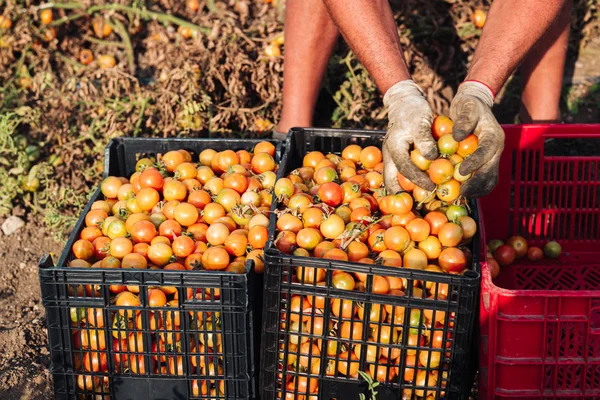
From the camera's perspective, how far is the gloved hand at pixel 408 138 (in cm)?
256

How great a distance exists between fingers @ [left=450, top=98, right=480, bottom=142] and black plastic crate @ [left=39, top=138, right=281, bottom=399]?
890 millimetres

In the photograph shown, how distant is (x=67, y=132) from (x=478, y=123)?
104 inches

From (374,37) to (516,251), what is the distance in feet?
4.07

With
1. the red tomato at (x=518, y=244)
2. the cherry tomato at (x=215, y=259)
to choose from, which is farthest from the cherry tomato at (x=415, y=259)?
the red tomato at (x=518, y=244)

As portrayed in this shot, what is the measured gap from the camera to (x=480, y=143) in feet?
8.32

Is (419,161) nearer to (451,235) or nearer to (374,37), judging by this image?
(451,235)

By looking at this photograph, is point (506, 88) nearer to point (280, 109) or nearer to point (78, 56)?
point (280, 109)

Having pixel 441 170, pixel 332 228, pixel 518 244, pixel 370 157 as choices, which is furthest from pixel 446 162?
pixel 518 244

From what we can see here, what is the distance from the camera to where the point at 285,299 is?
2.37 metres

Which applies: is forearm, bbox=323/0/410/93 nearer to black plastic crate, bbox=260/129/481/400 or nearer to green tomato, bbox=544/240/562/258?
black plastic crate, bbox=260/129/481/400

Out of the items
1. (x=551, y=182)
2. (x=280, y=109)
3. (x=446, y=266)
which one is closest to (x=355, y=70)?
(x=280, y=109)

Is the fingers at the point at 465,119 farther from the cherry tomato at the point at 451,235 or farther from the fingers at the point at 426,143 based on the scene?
the cherry tomato at the point at 451,235

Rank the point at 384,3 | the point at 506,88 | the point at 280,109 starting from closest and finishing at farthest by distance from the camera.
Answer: the point at 384,3, the point at 280,109, the point at 506,88

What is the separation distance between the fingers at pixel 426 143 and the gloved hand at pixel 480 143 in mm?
84
